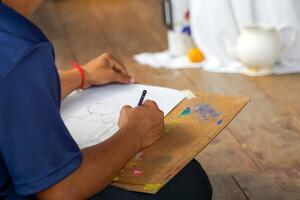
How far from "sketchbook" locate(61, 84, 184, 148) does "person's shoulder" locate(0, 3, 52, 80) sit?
12.2 inches

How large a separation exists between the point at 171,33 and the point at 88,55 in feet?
1.44

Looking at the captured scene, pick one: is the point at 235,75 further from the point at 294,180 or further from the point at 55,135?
the point at 55,135

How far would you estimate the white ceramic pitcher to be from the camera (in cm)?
227

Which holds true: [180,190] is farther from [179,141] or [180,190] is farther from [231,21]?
[231,21]

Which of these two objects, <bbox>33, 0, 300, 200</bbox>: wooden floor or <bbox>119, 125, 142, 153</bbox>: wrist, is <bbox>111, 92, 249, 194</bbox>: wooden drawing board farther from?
<bbox>33, 0, 300, 200</bbox>: wooden floor

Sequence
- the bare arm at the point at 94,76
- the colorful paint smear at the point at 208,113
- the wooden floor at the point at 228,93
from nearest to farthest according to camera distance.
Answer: the colorful paint smear at the point at 208,113
the bare arm at the point at 94,76
the wooden floor at the point at 228,93

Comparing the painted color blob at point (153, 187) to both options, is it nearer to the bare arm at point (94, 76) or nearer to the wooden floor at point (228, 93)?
the bare arm at point (94, 76)

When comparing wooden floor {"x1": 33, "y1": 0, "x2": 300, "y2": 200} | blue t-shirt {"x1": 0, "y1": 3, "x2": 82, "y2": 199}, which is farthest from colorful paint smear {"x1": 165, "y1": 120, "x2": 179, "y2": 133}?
wooden floor {"x1": 33, "y1": 0, "x2": 300, "y2": 200}

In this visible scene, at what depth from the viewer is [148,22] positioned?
3.45 m

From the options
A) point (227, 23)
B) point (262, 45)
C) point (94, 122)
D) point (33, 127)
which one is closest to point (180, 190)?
point (94, 122)

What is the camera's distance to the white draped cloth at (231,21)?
7.68 feet

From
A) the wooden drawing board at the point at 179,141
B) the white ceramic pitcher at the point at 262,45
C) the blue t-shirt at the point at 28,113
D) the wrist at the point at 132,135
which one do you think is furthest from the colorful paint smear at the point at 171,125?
the white ceramic pitcher at the point at 262,45

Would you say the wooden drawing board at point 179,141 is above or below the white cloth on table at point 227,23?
above

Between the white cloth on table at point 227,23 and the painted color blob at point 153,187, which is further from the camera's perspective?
the white cloth on table at point 227,23
